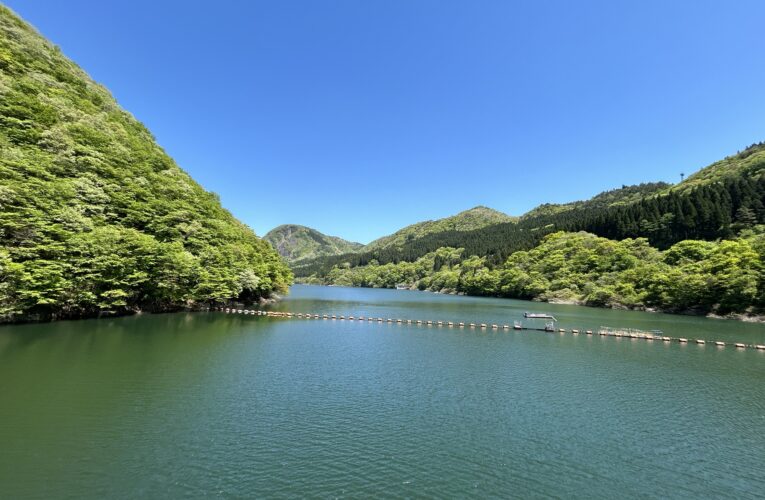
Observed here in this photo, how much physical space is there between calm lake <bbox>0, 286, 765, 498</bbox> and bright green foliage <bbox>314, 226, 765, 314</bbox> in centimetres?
4532

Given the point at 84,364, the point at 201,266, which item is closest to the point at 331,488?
the point at 84,364

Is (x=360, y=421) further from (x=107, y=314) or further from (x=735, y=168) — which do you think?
(x=735, y=168)

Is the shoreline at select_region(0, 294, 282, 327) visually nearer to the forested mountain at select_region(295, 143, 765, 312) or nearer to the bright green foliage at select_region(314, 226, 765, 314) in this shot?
the bright green foliage at select_region(314, 226, 765, 314)

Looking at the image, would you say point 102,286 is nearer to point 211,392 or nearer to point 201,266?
point 201,266

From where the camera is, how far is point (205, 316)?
179 ft

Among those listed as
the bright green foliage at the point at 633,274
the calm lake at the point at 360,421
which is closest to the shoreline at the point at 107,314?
the calm lake at the point at 360,421

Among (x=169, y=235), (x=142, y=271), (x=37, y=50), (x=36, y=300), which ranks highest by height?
(x=37, y=50)

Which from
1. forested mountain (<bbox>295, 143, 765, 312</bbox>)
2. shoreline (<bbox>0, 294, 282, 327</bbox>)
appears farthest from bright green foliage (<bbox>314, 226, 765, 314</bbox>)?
shoreline (<bbox>0, 294, 282, 327</bbox>)

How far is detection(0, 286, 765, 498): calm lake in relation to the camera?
12641 mm

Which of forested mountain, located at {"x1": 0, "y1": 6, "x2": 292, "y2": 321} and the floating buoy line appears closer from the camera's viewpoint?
forested mountain, located at {"x1": 0, "y1": 6, "x2": 292, "y2": 321}

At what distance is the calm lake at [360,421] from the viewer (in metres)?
12.6

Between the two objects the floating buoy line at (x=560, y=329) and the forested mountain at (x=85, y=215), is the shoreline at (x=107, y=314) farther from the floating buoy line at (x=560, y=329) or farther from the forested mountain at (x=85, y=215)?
the floating buoy line at (x=560, y=329)

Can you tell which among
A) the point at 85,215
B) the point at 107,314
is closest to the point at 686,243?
the point at 107,314

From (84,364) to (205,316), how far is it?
30.6 meters
